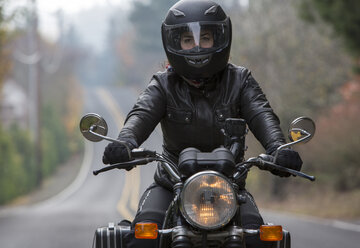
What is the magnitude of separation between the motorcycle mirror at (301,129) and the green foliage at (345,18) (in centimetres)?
1564

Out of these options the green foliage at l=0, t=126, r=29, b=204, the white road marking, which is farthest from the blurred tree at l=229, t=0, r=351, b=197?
the green foliage at l=0, t=126, r=29, b=204

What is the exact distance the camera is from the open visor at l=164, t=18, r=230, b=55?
173 inches

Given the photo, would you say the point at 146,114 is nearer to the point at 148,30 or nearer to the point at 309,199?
the point at 309,199

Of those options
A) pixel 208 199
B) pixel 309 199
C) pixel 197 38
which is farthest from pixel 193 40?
pixel 309 199

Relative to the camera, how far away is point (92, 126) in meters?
4.13

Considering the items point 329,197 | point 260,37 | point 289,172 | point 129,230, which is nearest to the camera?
point 289,172

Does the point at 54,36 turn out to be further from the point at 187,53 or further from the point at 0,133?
the point at 187,53

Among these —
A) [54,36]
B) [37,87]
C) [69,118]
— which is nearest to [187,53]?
[37,87]

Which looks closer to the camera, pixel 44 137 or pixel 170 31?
pixel 170 31

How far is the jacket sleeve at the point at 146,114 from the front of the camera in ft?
14.2

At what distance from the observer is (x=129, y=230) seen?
4379mm

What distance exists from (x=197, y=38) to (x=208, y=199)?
127 centimetres

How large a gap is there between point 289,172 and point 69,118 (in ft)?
224

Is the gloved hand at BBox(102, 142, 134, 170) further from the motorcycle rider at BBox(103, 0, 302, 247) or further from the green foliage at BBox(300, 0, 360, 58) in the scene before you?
the green foliage at BBox(300, 0, 360, 58)
